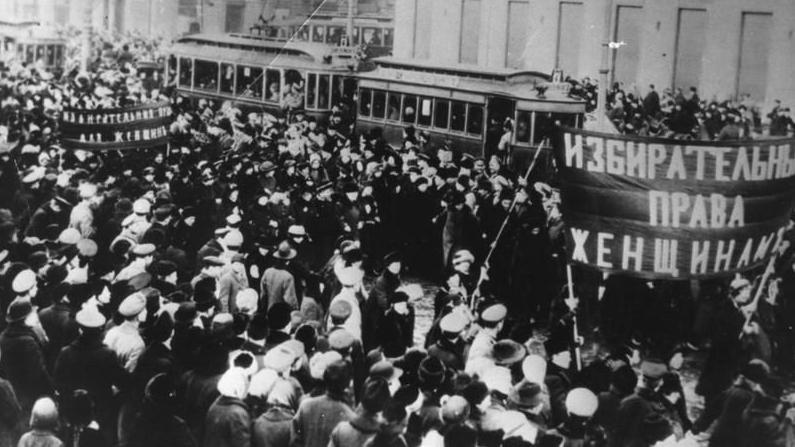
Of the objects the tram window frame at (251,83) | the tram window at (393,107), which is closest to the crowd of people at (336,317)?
the tram window at (393,107)

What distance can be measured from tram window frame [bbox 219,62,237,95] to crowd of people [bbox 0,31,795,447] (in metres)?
3.59

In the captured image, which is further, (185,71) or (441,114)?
(185,71)

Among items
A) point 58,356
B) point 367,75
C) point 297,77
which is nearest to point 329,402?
point 58,356

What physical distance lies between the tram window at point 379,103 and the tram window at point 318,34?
232cm

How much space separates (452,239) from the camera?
29.9ft

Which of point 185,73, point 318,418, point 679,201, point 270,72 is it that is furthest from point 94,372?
point 185,73

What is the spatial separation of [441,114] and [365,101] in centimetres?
188

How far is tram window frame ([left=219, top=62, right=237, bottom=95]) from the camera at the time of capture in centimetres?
1495

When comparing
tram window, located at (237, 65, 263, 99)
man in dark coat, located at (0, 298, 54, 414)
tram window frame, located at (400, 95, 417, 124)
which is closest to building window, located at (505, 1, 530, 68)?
tram window frame, located at (400, 95, 417, 124)


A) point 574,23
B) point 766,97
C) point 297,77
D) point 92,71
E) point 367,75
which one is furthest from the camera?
point 92,71

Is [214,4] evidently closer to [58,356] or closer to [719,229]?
[58,356]

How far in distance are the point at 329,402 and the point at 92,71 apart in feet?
47.0

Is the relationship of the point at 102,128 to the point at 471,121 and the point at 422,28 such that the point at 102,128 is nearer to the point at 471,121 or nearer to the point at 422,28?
the point at 422,28

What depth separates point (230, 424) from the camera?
489 centimetres
